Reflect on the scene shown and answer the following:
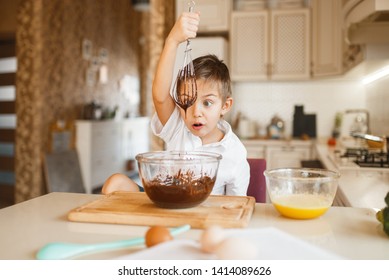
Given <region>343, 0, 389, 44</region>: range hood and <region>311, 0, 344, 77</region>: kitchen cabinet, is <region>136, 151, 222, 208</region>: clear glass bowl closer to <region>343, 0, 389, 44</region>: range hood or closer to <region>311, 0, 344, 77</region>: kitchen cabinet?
<region>343, 0, 389, 44</region>: range hood

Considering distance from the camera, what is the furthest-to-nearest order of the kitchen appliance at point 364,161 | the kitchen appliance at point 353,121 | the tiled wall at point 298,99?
the tiled wall at point 298,99, the kitchen appliance at point 353,121, the kitchen appliance at point 364,161

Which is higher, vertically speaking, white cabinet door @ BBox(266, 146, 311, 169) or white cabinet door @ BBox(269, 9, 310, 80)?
white cabinet door @ BBox(269, 9, 310, 80)

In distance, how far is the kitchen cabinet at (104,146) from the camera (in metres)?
5.00

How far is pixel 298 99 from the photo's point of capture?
4.33m

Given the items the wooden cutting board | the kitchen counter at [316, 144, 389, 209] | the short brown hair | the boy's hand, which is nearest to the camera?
the wooden cutting board

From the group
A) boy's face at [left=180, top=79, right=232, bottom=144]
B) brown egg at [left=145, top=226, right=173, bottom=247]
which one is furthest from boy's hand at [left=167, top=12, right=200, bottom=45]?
brown egg at [left=145, top=226, right=173, bottom=247]

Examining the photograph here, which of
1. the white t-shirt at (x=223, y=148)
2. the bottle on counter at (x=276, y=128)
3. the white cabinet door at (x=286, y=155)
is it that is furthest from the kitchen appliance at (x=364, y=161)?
the bottle on counter at (x=276, y=128)

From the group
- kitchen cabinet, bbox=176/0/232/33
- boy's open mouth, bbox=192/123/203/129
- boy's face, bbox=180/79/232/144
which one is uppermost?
kitchen cabinet, bbox=176/0/232/33

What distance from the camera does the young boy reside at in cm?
140

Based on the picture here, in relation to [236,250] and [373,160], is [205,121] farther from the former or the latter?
[373,160]

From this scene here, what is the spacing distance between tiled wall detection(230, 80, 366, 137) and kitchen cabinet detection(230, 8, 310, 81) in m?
0.25

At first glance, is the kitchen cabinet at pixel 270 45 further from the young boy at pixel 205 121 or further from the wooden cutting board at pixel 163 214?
the wooden cutting board at pixel 163 214

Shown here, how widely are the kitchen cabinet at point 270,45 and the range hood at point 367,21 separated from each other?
5.56 ft

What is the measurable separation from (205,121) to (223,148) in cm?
14
